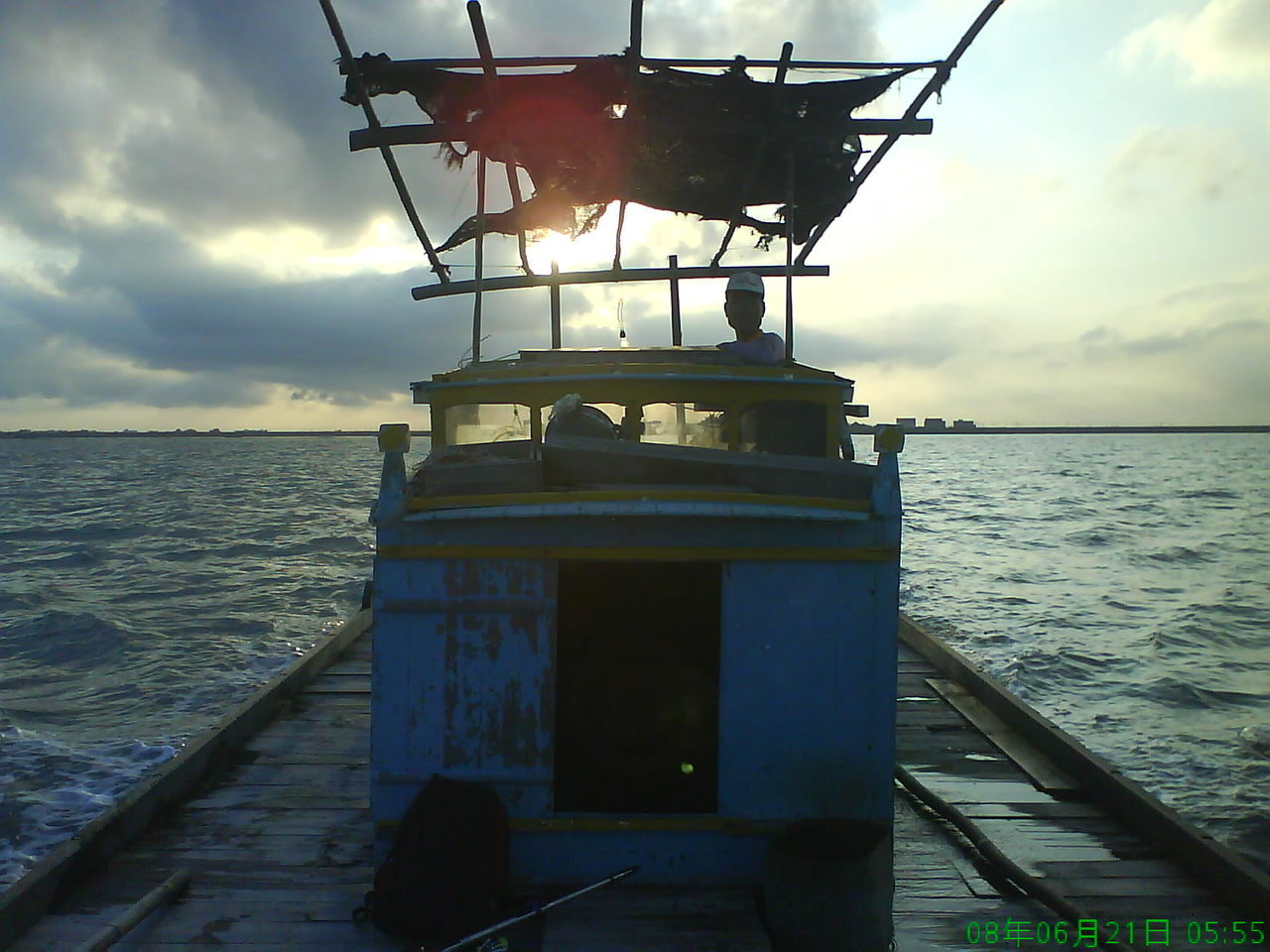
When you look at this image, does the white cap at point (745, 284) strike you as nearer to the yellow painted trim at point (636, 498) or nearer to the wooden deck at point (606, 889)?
the yellow painted trim at point (636, 498)

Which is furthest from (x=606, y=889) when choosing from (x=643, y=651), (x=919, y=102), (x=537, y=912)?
(x=919, y=102)

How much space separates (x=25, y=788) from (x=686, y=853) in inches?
387

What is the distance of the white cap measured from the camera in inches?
276

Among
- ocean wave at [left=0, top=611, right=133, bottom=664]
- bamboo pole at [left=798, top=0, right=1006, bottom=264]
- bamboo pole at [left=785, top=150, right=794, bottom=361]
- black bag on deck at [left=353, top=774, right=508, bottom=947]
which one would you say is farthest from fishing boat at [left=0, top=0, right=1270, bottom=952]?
ocean wave at [left=0, top=611, right=133, bottom=664]

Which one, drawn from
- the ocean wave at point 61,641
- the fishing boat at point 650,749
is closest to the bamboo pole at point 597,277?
the fishing boat at point 650,749

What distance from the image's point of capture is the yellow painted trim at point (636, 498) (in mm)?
4629

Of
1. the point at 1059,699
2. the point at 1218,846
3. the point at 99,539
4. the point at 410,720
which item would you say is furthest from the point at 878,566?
the point at 99,539

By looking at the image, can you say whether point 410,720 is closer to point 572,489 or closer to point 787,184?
point 572,489

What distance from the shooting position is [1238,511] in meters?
57.6

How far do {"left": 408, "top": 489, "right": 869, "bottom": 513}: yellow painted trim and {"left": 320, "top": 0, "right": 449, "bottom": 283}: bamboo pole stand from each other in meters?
4.90

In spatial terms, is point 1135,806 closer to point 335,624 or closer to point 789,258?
point 789,258

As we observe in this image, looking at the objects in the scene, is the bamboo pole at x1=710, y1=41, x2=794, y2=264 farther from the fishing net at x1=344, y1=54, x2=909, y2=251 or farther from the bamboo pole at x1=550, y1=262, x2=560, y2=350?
the bamboo pole at x1=550, y1=262, x2=560, y2=350

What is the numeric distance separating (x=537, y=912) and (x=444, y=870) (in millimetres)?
521

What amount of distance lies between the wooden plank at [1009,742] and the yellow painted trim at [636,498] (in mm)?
4002
